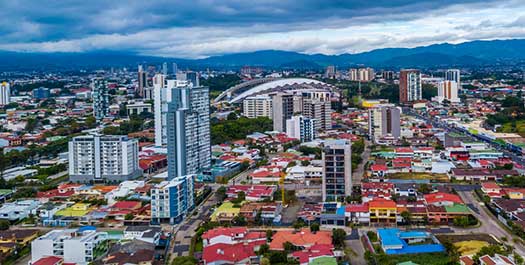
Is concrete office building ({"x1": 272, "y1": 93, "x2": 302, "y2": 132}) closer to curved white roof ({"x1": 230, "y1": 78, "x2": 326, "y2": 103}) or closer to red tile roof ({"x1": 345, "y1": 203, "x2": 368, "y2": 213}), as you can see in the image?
curved white roof ({"x1": 230, "y1": 78, "x2": 326, "y2": 103})

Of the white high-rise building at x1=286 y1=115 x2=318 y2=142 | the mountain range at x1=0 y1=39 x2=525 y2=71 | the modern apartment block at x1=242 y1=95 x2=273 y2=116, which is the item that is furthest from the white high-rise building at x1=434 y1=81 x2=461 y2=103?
the mountain range at x1=0 y1=39 x2=525 y2=71

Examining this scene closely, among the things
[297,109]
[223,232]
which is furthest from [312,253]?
[297,109]

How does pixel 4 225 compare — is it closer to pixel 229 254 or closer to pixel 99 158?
pixel 99 158

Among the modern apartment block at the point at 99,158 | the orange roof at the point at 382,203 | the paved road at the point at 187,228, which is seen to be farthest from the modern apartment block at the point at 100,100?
the orange roof at the point at 382,203

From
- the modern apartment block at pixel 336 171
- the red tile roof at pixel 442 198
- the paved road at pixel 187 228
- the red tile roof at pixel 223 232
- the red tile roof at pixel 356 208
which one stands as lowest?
the paved road at pixel 187 228

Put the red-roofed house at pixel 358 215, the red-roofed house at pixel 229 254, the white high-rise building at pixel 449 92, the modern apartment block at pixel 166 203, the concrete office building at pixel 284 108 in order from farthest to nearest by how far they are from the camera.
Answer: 1. the white high-rise building at pixel 449 92
2. the concrete office building at pixel 284 108
3. the modern apartment block at pixel 166 203
4. the red-roofed house at pixel 358 215
5. the red-roofed house at pixel 229 254

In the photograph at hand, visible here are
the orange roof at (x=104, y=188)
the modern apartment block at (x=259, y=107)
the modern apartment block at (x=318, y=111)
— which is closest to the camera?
the orange roof at (x=104, y=188)

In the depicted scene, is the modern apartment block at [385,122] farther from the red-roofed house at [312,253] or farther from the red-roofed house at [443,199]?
the red-roofed house at [312,253]
